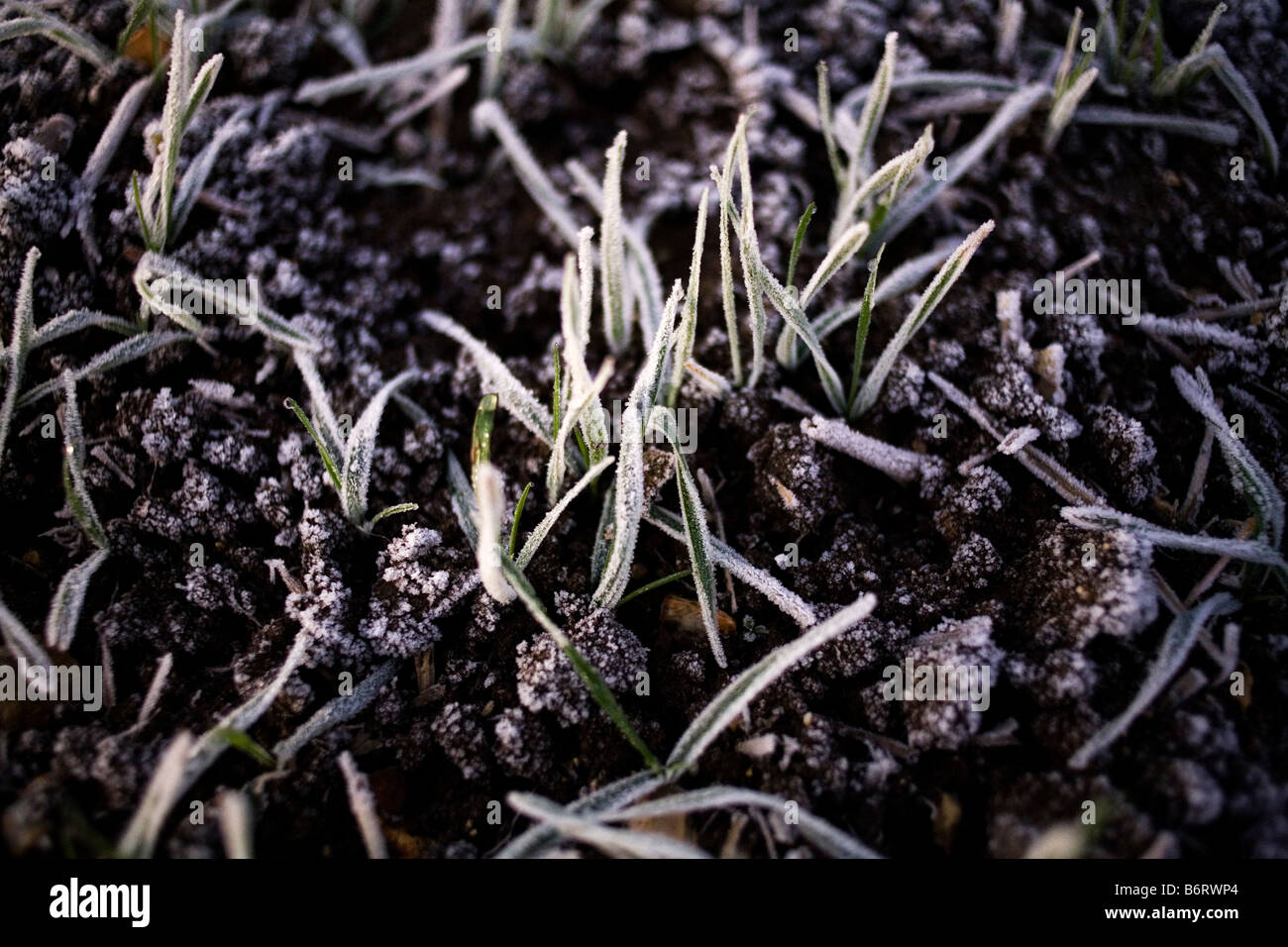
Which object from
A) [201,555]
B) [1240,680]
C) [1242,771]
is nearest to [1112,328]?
[1240,680]

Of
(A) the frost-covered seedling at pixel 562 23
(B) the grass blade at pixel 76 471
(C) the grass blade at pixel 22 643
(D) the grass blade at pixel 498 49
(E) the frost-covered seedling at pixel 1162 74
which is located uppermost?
(A) the frost-covered seedling at pixel 562 23

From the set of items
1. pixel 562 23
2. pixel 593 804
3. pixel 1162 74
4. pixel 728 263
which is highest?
pixel 562 23

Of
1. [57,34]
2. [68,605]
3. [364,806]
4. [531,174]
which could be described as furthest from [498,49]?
[364,806]

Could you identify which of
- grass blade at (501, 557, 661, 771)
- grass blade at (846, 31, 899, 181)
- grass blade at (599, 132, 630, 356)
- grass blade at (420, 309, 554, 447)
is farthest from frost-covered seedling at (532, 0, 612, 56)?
grass blade at (501, 557, 661, 771)

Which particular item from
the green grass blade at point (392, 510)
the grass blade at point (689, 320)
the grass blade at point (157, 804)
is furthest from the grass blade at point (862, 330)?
the grass blade at point (157, 804)

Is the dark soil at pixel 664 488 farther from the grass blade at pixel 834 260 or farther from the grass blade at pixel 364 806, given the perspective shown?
the grass blade at pixel 834 260

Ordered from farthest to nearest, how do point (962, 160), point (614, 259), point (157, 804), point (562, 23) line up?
1. point (562, 23)
2. point (962, 160)
3. point (614, 259)
4. point (157, 804)

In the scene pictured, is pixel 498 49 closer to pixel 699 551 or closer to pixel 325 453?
pixel 325 453
